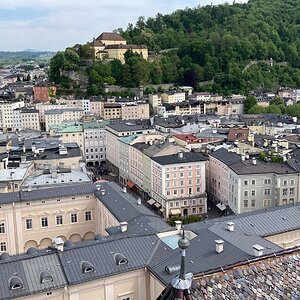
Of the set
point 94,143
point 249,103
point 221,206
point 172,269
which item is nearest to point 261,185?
point 221,206

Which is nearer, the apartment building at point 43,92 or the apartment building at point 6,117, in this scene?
the apartment building at point 6,117

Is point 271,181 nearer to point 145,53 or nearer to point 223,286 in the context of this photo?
point 223,286

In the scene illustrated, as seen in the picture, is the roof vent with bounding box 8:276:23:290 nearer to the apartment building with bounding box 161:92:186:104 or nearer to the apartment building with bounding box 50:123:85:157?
the apartment building with bounding box 50:123:85:157

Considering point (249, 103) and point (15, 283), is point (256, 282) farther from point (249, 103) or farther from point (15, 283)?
point (249, 103)

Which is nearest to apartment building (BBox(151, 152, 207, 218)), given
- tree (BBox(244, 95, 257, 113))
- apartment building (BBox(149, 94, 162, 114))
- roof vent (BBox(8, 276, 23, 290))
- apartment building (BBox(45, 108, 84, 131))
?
roof vent (BBox(8, 276, 23, 290))

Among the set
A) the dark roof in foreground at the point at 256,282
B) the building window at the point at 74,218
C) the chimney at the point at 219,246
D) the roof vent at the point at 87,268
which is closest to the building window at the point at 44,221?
the building window at the point at 74,218

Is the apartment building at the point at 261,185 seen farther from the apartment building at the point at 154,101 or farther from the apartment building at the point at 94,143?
the apartment building at the point at 154,101
